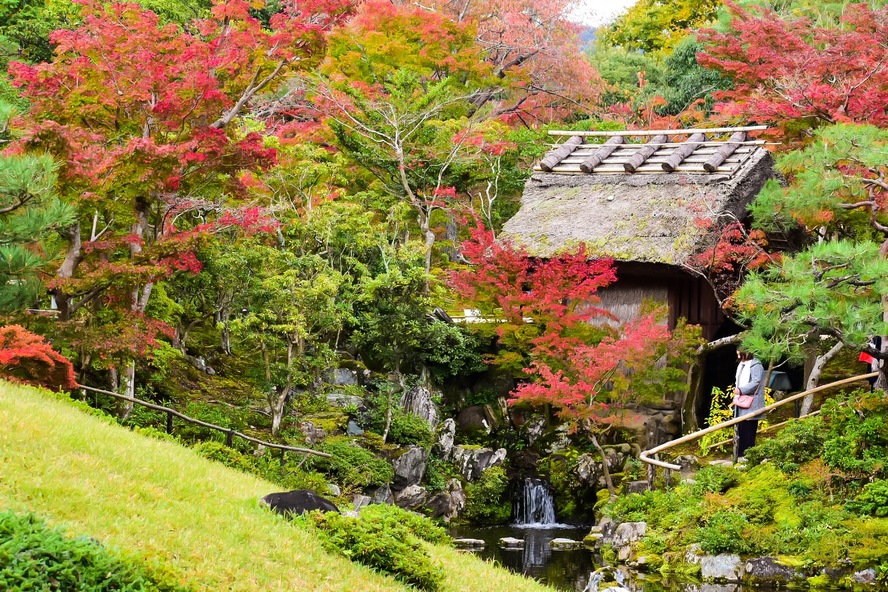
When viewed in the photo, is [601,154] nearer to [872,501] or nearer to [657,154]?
[657,154]

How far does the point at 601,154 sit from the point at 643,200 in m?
2.26

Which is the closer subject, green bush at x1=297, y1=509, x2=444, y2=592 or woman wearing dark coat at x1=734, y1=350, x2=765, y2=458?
green bush at x1=297, y1=509, x2=444, y2=592

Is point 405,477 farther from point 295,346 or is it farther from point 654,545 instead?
point 654,545

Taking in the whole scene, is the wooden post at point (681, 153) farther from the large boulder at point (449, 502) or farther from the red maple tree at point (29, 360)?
the red maple tree at point (29, 360)

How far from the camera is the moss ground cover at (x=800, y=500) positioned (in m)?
13.7

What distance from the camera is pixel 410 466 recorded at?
59.1 feet

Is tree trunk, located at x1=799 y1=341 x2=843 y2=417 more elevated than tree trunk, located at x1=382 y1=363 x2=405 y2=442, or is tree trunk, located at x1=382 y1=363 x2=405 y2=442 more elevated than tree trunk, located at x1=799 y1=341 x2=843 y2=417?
tree trunk, located at x1=799 y1=341 x2=843 y2=417

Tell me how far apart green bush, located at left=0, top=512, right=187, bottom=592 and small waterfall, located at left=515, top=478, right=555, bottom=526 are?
499 inches

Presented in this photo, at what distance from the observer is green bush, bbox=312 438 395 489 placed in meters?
16.4

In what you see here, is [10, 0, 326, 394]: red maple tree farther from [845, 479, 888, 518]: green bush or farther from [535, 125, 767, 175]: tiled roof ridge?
[845, 479, 888, 518]: green bush

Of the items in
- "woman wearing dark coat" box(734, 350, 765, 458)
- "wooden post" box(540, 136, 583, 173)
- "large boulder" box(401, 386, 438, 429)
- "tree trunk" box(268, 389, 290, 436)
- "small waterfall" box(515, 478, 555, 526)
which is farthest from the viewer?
"wooden post" box(540, 136, 583, 173)

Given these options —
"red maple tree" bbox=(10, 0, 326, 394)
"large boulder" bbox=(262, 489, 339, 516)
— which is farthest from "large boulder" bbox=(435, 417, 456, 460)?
"large boulder" bbox=(262, 489, 339, 516)

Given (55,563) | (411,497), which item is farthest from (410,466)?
(55,563)

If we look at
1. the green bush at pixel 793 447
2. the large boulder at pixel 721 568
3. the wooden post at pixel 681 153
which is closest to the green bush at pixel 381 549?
the large boulder at pixel 721 568
